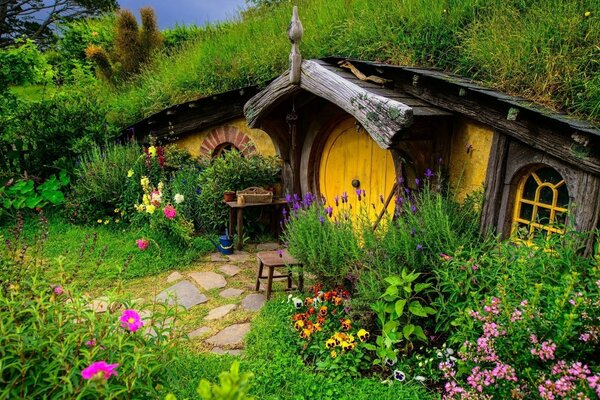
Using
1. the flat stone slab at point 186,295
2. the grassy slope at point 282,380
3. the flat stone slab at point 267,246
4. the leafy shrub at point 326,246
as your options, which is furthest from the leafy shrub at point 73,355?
the flat stone slab at point 267,246

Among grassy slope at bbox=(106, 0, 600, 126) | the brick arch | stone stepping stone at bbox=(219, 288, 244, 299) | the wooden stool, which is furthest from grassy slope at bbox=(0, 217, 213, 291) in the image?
grassy slope at bbox=(106, 0, 600, 126)

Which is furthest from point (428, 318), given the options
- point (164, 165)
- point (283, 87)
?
point (164, 165)

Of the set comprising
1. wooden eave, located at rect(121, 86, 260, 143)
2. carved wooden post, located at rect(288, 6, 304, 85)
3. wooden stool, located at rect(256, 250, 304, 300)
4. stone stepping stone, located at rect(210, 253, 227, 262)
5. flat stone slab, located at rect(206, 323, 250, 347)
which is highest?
carved wooden post, located at rect(288, 6, 304, 85)

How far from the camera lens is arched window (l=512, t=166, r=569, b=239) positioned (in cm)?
388

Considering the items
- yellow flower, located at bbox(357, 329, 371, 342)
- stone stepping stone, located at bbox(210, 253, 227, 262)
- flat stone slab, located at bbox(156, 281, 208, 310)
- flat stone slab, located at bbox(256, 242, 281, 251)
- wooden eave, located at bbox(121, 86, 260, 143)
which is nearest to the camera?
yellow flower, located at bbox(357, 329, 371, 342)

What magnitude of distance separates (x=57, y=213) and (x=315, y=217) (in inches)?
229

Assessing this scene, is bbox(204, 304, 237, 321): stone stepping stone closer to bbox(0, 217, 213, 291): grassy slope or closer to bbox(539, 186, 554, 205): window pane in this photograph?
bbox(0, 217, 213, 291): grassy slope

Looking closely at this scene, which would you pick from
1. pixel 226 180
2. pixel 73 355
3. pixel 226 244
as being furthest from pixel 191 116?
pixel 73 355

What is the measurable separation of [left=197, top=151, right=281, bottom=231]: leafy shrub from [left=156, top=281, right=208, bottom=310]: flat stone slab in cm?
181

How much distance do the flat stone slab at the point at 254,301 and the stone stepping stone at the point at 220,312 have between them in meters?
0.14

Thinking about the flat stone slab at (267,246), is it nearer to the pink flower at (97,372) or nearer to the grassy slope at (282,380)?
the grassy slope at (282,380)

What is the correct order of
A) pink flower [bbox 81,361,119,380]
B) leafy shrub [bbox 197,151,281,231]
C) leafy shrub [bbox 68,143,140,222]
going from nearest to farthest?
pink flower [bbox 81,361,119,380] < leafy shrub [bbox 197,151,281,231] < leafy shrub [bbox 68,143,140,222]

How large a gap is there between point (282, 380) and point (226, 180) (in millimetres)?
4178

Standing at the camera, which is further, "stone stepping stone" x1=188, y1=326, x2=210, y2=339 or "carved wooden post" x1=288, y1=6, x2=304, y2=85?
"carved wooden post" x1=288, y1=6, x2=304, y2=85
